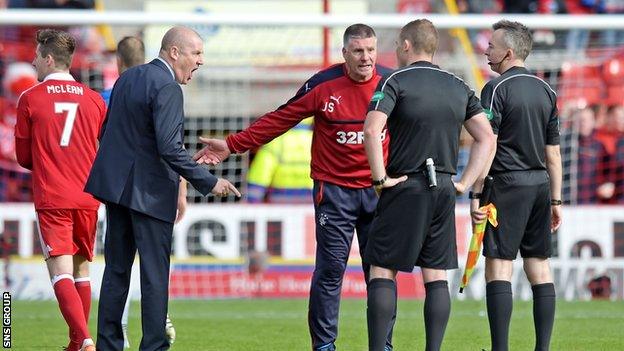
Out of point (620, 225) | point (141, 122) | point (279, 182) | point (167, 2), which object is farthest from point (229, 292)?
point (141, 122)

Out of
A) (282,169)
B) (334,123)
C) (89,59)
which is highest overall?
(89,59)

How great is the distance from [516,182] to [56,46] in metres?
3.43

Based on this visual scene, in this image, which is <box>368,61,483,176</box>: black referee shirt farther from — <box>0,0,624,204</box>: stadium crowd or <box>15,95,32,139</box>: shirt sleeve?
<box>0,0,624,204</box>: stadium crowd

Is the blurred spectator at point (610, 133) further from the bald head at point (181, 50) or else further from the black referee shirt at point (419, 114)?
the bald head at point (181, 50)

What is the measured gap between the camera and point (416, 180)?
8.33m

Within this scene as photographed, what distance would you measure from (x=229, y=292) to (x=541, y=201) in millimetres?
6844

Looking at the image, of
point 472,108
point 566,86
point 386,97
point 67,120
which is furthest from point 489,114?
point 566,86

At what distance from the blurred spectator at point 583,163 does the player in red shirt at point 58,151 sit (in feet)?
28.3

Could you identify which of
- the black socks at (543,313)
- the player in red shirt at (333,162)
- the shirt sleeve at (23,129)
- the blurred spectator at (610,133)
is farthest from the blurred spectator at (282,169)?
the black socks at (543,313)

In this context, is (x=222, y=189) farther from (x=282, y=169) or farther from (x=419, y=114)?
(x=282, y=169)

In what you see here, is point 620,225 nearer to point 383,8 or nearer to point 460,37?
point 460,37

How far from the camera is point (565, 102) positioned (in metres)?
17.5

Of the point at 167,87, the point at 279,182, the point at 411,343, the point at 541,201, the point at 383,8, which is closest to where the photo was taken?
the point at 167,87

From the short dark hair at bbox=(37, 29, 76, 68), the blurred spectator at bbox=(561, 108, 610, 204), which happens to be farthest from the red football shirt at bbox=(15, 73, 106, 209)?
the blurred spectator at bbox=(561, 108, 610, 204)
